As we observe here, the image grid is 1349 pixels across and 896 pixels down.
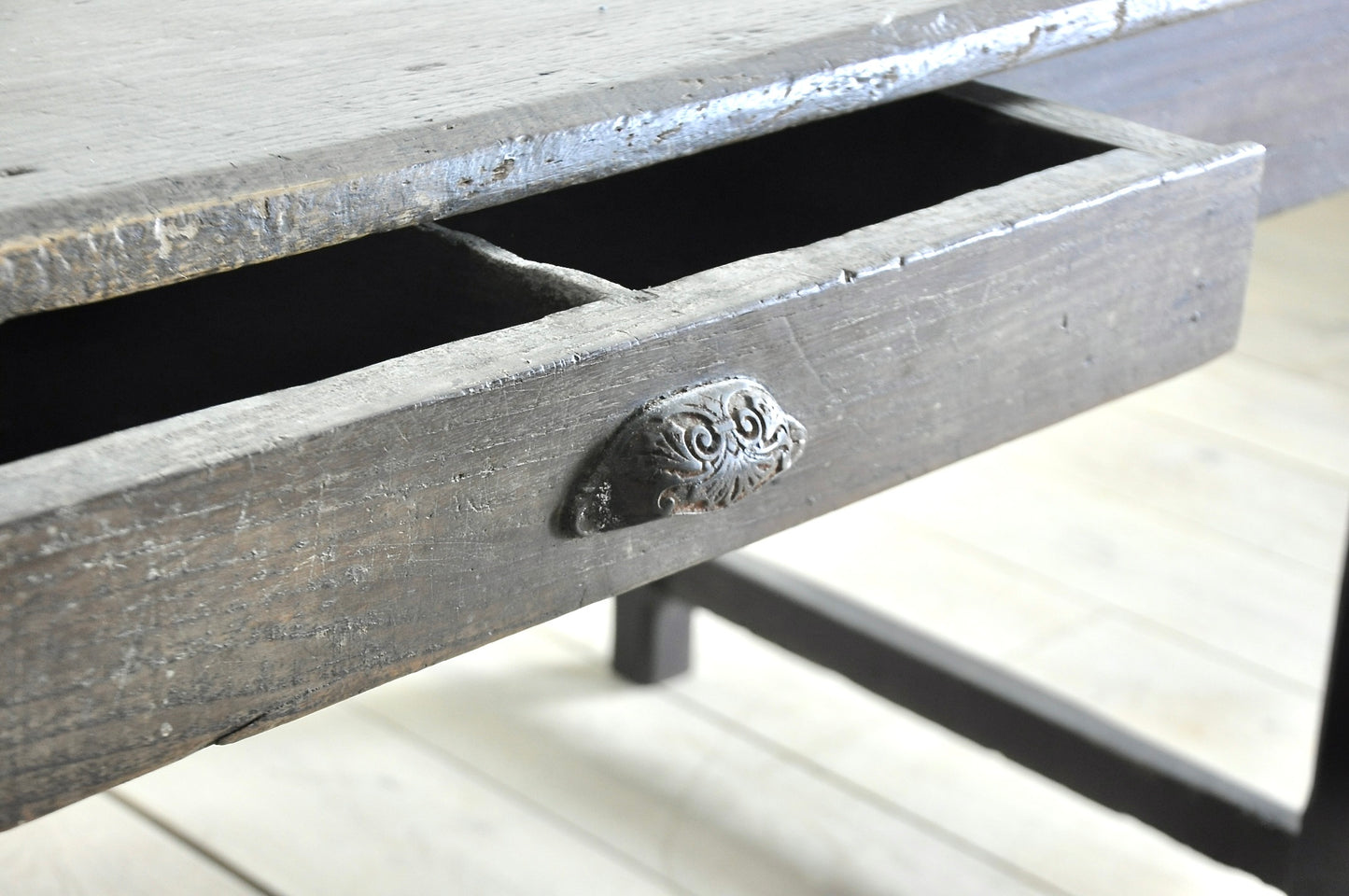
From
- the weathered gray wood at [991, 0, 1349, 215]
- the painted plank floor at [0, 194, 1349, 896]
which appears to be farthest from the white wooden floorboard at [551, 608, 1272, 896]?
the weathered gray wood at [991, 0, 1349, 215]

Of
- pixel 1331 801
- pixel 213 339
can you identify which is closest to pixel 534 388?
pixel 213 339

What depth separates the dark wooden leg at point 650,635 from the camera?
3.99 ft

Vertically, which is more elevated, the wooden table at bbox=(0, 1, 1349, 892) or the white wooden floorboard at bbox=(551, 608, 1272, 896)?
the wooden table at bbox=(0, 1, 1349, 892)

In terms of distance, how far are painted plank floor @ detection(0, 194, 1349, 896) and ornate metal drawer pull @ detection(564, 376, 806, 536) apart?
65 centimetres

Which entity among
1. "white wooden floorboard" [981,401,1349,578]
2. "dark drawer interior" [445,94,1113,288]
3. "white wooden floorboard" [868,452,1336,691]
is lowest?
"white wooden floorboard" [868,452,1336,691]

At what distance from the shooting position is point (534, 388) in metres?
0.39

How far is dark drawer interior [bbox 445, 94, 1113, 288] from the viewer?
62cm

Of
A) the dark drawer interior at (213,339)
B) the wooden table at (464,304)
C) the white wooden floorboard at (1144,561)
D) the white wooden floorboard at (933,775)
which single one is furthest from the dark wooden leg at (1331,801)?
the dark drawer interior at (213,339)

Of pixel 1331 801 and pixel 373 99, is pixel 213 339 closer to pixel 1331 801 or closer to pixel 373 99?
pixel 373 99

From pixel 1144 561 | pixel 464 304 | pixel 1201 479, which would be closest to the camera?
pixel 464 304

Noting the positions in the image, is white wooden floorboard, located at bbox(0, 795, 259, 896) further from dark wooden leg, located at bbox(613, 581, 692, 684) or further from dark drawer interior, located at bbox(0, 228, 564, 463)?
dark drawer interior, located at bbox(0, 228, 564, 463)

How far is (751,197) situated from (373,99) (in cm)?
22

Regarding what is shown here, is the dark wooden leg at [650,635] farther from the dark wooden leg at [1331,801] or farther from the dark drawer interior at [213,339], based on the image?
the dark drawer interior at [213,339]

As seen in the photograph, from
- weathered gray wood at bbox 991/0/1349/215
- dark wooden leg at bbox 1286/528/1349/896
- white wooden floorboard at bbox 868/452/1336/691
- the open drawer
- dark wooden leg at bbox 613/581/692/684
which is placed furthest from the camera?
white wooden floorboard at bbox 868/452/1336/691
